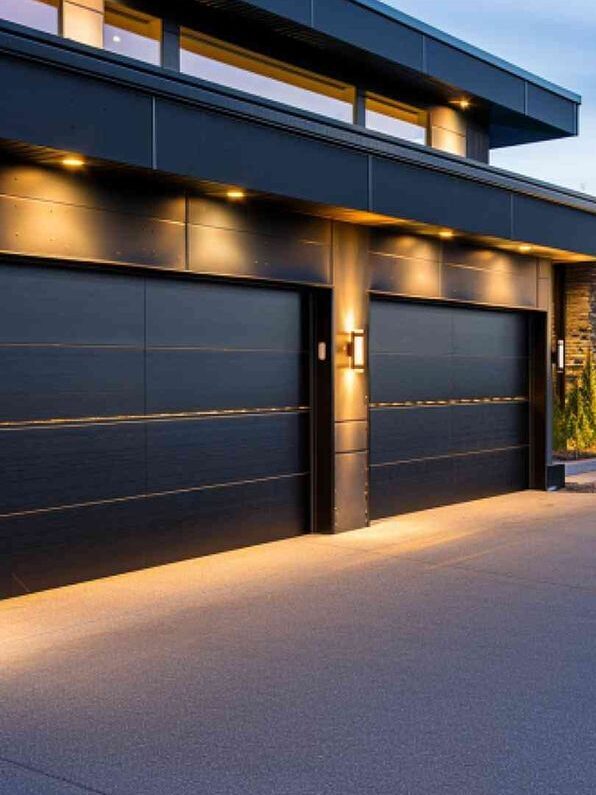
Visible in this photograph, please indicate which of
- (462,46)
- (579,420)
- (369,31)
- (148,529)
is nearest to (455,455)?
(148,529)

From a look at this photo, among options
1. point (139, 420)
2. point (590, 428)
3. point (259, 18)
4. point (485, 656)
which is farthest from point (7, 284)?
point (590, 428)

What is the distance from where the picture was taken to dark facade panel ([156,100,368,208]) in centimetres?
886

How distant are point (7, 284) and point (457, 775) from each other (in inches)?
211

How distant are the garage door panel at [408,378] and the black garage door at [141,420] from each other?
1.30 meters

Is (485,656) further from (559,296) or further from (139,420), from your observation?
(559,296)

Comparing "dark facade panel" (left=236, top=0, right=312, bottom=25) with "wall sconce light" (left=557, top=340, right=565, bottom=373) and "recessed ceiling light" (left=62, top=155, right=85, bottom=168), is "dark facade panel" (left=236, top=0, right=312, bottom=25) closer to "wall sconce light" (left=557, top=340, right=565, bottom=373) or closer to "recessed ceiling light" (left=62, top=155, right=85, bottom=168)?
"recessed ceiling light" (left=62, top=155, right=85, bottom=168)

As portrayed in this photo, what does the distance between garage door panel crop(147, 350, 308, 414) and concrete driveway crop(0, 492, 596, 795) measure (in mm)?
1533

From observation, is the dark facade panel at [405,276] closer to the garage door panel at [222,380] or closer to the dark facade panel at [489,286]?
the dark facade panel at [489,286]

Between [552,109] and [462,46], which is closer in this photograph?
[462,46]

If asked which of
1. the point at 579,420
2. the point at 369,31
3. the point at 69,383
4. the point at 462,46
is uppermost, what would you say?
the point at 462,46

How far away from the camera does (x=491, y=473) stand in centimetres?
1497

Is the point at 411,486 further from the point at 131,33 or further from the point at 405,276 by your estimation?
the point at 131,33

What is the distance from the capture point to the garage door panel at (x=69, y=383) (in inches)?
335

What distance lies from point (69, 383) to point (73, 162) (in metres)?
1.83
